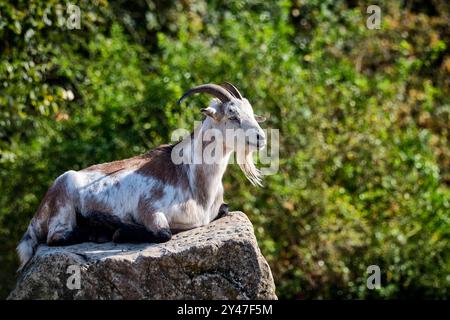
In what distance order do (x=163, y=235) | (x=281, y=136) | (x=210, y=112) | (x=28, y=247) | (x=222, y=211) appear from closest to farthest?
1. (x=163, y=235)
2. (x=210, y=112)
3. (x=28, y=247)
4. (x=222, y=211)
5. (x=281, y=136)

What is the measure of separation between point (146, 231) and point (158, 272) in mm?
440

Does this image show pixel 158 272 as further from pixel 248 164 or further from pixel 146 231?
pixel 248 164

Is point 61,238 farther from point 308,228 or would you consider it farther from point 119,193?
point 308,228

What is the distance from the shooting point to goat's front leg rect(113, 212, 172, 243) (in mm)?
6336

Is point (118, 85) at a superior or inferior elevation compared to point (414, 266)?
superior

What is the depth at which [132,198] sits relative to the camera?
652 cm

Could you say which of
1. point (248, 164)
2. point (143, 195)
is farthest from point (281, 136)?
point (143, 195)

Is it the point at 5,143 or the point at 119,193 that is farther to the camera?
the point at 5,143

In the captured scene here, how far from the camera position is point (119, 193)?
6555 millimetres

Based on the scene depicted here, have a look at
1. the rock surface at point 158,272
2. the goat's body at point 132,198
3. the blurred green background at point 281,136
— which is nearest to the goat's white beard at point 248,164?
the goat's body at point 132,198

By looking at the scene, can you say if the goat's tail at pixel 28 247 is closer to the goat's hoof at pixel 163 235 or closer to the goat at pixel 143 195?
the goat at pixel 143 195

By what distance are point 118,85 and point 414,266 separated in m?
4.03
